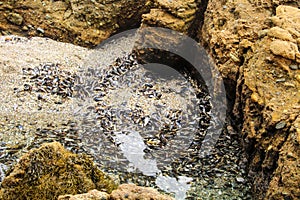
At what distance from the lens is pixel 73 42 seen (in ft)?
19.7

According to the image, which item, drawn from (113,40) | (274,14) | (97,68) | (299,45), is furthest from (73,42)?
(299,45)

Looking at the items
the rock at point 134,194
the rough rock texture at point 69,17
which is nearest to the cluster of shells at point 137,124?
the rough rock texture at point 69,17

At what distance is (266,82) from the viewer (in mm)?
3750

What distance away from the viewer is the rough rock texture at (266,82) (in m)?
3.33

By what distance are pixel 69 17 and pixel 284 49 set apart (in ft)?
10.4

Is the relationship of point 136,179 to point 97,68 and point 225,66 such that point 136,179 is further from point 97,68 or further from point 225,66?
point 97,68

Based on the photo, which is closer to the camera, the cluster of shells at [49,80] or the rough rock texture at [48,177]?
the rough rock texture at [48,177]

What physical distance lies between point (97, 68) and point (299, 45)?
226cm

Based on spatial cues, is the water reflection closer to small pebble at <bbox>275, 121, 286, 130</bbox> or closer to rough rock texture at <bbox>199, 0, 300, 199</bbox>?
rough rock texture at <bbox>199, 0, 300, 199</bbox>

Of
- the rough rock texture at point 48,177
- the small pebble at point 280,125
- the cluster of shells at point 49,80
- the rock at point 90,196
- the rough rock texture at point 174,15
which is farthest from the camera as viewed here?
the rough rock texture at point 174,15

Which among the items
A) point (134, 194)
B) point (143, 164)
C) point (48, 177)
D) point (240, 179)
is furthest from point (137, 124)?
point (134, 194)

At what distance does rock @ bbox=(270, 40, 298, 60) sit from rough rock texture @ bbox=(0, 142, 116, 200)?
163cm

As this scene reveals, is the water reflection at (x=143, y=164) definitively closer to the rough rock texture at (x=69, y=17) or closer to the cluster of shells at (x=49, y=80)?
the cluster of shells at (x=49, y=80)

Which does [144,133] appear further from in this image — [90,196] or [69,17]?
[69,17]
